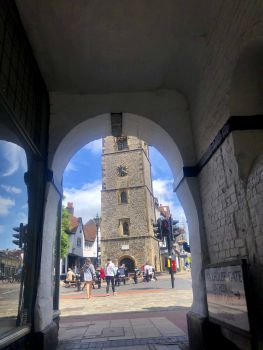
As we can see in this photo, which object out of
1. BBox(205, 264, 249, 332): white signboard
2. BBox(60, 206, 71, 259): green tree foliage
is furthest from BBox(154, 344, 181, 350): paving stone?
BBox(60, 206, 71, 259): green tree foliage

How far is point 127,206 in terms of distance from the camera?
4209 cm

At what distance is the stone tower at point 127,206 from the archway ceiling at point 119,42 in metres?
35.7

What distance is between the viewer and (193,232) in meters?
5.44

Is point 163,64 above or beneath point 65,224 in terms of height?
beneath

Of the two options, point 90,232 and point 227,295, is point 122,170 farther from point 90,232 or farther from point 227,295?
point 227,295

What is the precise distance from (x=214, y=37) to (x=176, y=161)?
2317 mm

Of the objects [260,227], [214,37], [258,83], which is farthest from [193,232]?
[214,37]

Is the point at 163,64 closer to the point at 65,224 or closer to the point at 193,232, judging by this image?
the point at 193,232

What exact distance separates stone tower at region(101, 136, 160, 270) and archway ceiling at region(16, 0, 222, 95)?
35.7m

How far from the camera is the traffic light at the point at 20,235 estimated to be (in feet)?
14.7

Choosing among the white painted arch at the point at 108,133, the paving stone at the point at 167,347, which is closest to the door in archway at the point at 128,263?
the white painted arch at the point at 108,133

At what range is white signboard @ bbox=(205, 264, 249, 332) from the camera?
11.1 ft

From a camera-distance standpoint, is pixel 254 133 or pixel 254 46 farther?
pixel 254 133

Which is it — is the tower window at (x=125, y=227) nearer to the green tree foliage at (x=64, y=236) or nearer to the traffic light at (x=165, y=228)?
the green tree foliage at (x=64, y=236)
